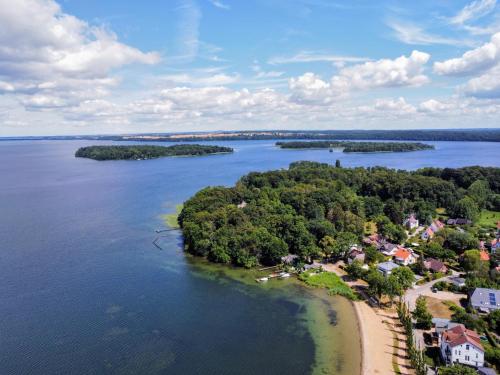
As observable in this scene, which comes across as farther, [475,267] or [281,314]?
[475,267]

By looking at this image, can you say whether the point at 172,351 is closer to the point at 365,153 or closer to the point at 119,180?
the point at 119,180

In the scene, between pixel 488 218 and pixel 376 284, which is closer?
pixel 376 284

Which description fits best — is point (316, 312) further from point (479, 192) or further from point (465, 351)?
point (479, 192)

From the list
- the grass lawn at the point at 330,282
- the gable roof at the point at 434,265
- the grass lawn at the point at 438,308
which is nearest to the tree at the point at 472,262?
the gable roof at the point at 434,265

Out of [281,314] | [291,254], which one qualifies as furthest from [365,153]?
[281,314]

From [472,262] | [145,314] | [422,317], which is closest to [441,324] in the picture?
[422,317]

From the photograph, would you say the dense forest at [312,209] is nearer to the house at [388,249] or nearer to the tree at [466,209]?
the tree at [466,209]
